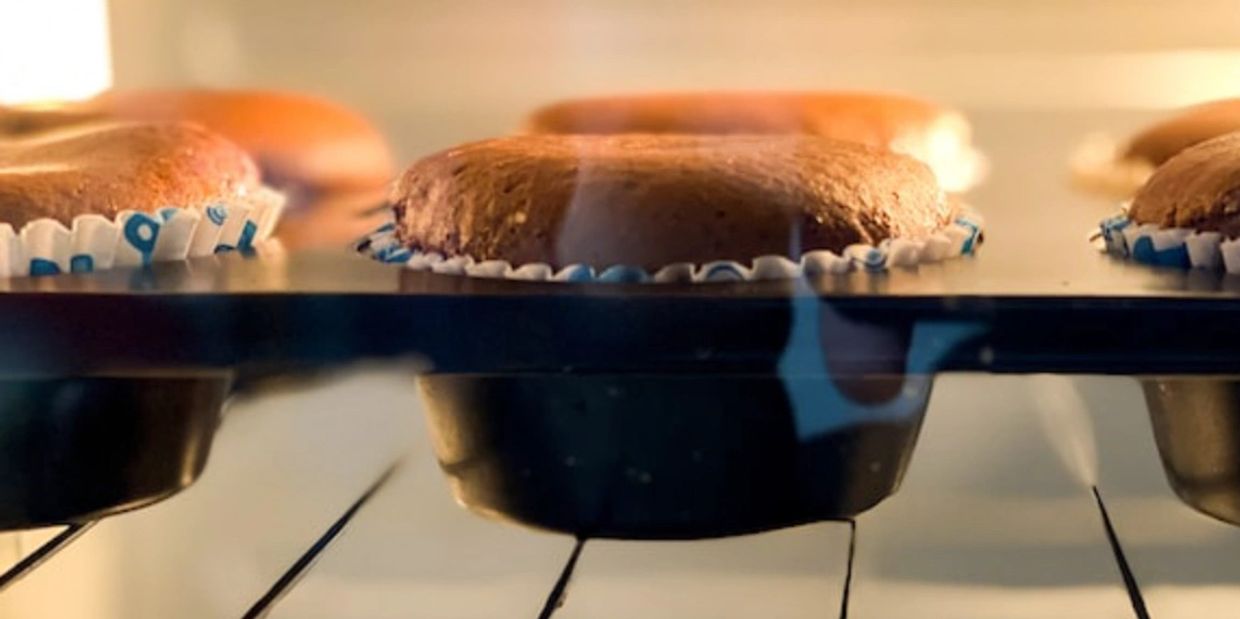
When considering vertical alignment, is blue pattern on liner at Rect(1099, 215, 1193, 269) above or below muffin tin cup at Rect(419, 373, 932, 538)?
above

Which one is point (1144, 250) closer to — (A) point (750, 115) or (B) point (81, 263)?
(A) point (750, 115)

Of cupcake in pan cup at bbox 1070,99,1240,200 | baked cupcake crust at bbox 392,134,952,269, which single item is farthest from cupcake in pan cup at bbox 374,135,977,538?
cupcake in pan cup at bbox 1070,99,1240,200

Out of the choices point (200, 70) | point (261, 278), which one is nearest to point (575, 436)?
point (261, 278)

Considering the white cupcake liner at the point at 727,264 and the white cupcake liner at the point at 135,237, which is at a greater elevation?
the white cupcake liner at the point at 727,264

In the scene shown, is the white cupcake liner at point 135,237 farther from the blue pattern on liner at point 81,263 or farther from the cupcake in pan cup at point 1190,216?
the cupcake in pan cup at point 1190,216

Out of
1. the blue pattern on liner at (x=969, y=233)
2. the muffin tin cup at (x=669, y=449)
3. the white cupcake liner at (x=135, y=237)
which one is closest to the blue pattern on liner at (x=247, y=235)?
the white cupcake liner at (x=135, y=237)

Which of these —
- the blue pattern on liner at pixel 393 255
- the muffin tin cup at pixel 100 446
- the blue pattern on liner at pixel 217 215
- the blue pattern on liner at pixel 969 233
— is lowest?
the muffin tin cup at pixel 100 446

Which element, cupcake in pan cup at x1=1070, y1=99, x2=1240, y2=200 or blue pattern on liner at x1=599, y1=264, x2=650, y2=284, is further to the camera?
cupcake in pan cup at x1=1070, y1=99, x2=1240, y2=200

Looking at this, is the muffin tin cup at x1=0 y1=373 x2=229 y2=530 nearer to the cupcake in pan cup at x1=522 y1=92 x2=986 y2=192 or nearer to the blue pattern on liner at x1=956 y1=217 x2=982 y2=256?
the cupcake in pan cup at x1=522 y1=92 x2=986 y2=192

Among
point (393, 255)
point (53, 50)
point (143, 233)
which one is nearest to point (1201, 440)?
point (393, 255)
